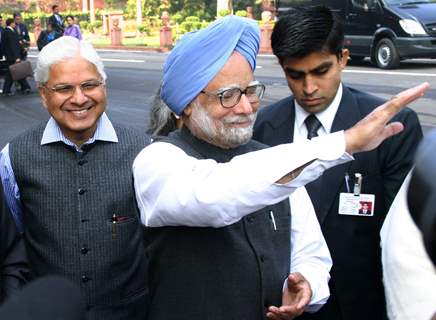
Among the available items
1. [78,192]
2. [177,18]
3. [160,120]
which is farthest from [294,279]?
[177,18]

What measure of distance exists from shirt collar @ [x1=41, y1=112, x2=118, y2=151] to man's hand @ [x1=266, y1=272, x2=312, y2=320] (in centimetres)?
100

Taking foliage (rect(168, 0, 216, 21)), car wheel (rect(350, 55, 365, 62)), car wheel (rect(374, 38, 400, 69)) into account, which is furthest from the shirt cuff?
foliage (rect(168, 0, 216, 21))

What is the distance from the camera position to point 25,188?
259 centimetres

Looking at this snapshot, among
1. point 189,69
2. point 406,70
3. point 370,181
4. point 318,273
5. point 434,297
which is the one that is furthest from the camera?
point 406,70

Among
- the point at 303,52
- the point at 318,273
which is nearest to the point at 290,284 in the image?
the point at 318,273

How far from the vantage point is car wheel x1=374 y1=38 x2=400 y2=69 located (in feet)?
53.9

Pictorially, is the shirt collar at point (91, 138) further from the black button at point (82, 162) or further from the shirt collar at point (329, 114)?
the shirt collar at point (329, 114)

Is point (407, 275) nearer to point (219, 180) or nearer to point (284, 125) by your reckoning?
point (219, 180)

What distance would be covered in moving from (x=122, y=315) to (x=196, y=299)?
2.35 ft

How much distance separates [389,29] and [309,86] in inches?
566

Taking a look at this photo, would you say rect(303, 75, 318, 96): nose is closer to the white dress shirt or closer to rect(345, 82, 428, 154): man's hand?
the white dress shirt

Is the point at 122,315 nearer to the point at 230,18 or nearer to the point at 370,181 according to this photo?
the point at 370,181

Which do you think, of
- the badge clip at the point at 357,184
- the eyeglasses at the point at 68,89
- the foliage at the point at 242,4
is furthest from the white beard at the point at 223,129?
the foliage at the point at 242,4

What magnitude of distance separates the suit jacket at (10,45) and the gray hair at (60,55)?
13.5 meters
